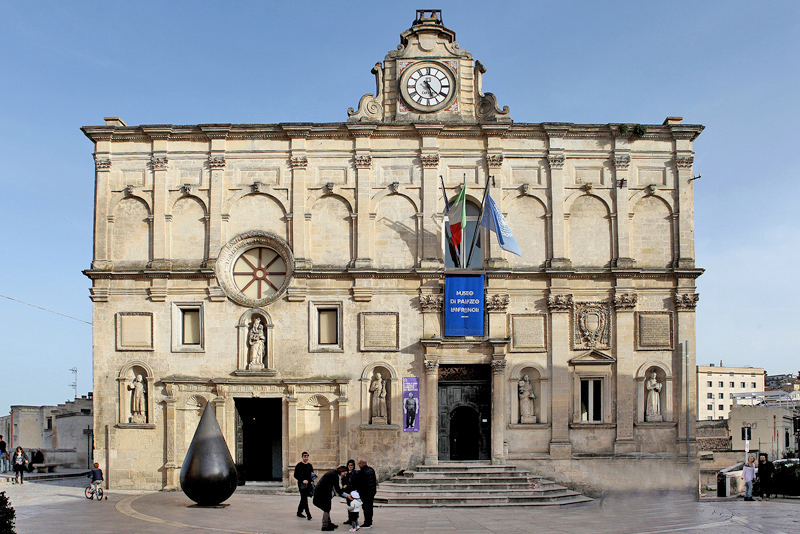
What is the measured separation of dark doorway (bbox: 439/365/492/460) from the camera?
26.7m

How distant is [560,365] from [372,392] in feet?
22.1

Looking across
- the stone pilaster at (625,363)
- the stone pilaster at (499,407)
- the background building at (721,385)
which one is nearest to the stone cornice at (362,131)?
the stone pilaster at (625,363)

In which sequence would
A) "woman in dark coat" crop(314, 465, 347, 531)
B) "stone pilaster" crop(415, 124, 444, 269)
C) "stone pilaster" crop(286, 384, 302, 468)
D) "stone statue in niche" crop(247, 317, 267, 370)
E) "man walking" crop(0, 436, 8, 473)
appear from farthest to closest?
"man walking" crop(0, 436, 8, 473) < "stone pilaster" crop(415, 124, 444, 269) < "stone statue in niche" crop(247, 317, 267, 370) < "stone pilaster" crop(286, 384, 302, 468) < "woman in dark coat" crop(314, 465, 347, 531)

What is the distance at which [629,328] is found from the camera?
2714 centimetres

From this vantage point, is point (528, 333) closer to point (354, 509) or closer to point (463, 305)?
point (463, 305)

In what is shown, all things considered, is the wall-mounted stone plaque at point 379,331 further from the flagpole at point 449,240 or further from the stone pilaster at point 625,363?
the stone pilaster at point 625,363

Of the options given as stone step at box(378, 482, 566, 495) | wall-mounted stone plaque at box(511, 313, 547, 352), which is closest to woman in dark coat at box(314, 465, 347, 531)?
stone step at box(378, 482, 566, 495)

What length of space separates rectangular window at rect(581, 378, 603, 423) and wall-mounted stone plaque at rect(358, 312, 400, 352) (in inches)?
273

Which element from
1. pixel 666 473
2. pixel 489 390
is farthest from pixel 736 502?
pixel 489 390

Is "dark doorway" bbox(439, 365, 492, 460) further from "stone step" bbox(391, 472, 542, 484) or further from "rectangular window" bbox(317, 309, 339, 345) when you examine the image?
"rectangular window" bbox(317, 309, 339, 345)

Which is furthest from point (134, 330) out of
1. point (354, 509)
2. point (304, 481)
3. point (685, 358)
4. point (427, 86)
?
point (685, 358)

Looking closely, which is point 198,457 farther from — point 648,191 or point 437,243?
point 648,191

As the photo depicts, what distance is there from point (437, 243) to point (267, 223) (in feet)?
20.5

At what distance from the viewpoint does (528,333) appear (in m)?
27.0
